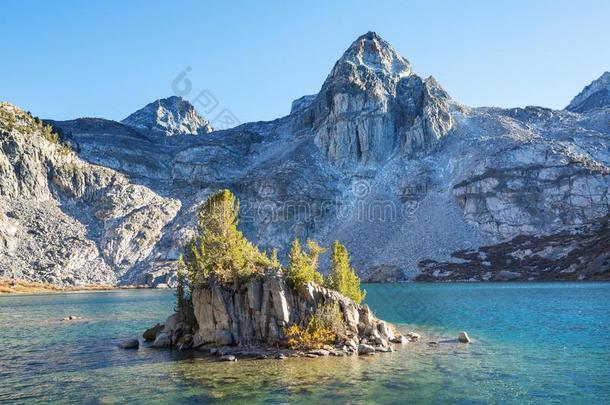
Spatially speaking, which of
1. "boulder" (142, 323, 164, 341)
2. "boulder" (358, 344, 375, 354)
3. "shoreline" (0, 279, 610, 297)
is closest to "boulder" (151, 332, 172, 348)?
"boulder" (142, 323, 164, 341)

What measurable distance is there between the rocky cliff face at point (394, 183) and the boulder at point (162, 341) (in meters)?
98.9

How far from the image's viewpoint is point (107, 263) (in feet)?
472

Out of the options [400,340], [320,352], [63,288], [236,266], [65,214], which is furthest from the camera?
[65,214]

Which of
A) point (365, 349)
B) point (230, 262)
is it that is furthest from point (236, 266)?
point (365, 349)

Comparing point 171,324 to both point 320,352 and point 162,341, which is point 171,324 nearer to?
point 162,341

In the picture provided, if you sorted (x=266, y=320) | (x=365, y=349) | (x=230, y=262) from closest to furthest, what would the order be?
(x=365, y=349), (x=266, y=320), (x=230, y=262)

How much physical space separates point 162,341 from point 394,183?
14119cm

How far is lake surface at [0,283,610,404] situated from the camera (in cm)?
2373

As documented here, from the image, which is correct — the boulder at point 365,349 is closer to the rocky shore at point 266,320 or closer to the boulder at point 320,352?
the rocky shore at point 266,320

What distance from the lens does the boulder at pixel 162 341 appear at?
130 ft

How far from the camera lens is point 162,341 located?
131 ft

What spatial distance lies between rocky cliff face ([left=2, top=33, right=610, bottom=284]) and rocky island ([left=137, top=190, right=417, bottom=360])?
319 feet

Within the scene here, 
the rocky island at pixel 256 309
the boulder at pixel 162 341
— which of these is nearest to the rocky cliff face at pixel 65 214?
the boulder at pixel 162 341

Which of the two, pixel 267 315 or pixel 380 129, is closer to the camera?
pixel 267 315
